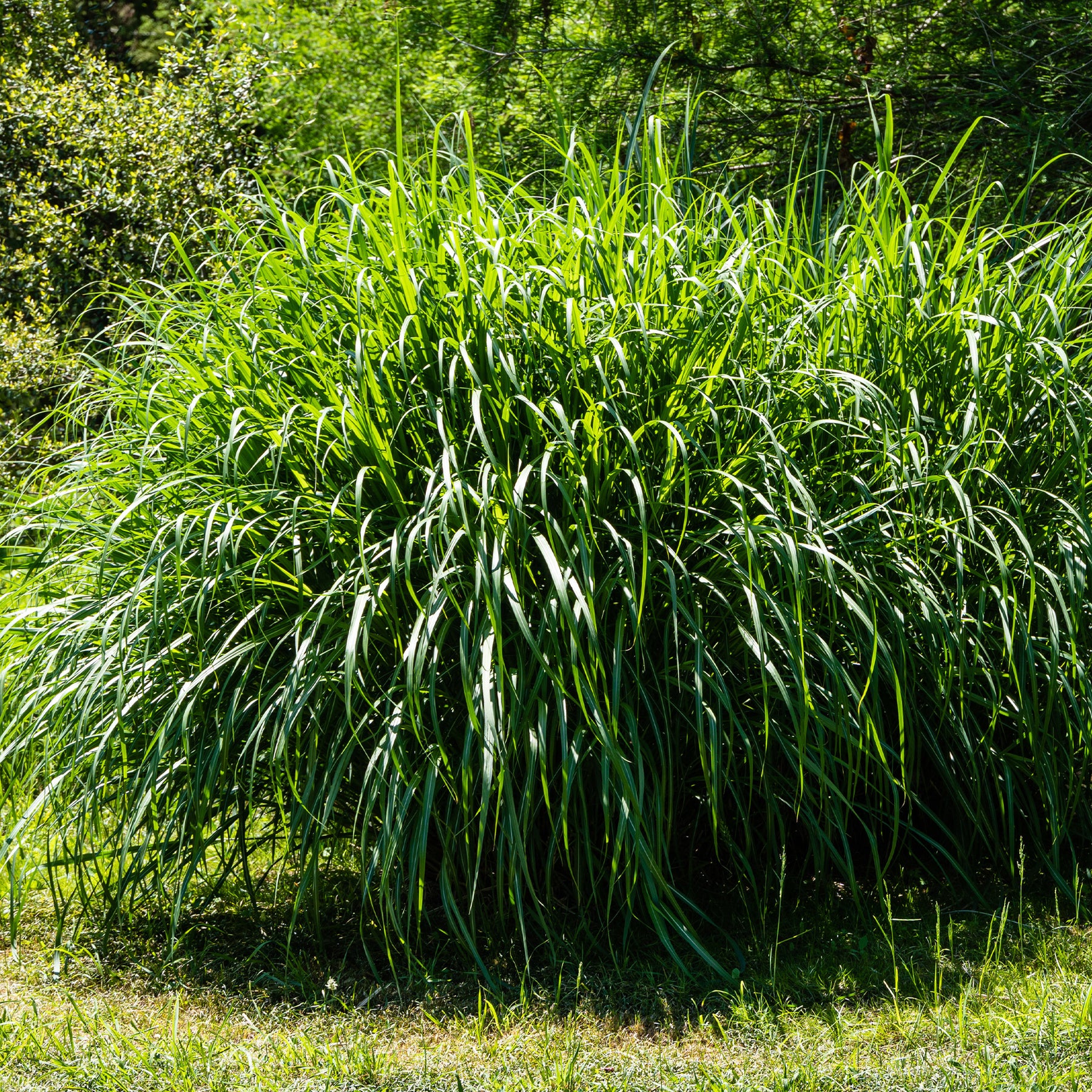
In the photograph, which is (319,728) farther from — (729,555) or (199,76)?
(199,76)

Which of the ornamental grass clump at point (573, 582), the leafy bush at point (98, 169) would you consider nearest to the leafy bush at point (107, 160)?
the leafy bush at point (98, 169)

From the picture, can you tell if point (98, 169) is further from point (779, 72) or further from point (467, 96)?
point (779, 72)

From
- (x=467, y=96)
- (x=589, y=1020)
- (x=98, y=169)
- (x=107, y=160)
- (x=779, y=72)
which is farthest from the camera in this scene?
(x=107, y=160)

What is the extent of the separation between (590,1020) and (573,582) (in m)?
0.86

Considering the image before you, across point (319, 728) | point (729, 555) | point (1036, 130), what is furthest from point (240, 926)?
point (1036, 130)

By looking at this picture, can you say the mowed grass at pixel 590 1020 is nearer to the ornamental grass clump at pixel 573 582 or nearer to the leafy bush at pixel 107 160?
the ornamental grass clump at pixel 573 582

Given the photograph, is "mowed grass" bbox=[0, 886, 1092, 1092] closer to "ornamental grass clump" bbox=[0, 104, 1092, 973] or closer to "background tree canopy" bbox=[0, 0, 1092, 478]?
"ornamental grass clump" bbox=[0, 104, 1092, 973]

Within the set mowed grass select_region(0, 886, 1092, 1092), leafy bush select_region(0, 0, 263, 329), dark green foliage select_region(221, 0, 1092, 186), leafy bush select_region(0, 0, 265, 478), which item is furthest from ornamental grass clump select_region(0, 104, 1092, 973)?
leafy bush select_region(0, 0, 263, 329)

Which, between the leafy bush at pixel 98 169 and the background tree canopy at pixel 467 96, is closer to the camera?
the background tree canopy at pixel 467 96

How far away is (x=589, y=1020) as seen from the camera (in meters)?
2.38

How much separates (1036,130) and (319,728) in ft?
13.8

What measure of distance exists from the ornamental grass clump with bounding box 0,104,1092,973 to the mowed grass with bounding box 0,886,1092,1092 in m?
0.16

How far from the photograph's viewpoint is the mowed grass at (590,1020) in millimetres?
2166

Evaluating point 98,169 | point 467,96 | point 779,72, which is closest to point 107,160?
point 98,169
